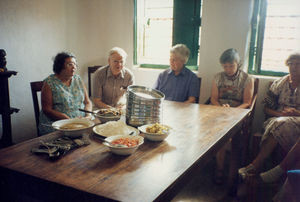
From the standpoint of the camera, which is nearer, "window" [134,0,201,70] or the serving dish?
the serving dish

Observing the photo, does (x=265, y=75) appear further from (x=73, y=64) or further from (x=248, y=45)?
(x=73, y=64)

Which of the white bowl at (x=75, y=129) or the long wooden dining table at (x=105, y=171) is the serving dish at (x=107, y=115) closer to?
the white bowl at (x=75, y=129)

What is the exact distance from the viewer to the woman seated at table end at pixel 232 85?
2828 mm

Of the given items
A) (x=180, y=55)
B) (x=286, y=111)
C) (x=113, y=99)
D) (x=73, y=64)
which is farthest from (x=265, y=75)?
(x=73, y=64)

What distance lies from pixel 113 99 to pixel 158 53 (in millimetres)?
1273

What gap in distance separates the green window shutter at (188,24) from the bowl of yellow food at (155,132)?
2.22 m

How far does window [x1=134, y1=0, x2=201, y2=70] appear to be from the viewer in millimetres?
3420

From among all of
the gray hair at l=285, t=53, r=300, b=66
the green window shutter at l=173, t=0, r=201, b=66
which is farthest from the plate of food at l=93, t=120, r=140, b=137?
the green window shutter at l=173, t=0, r=201, b=66

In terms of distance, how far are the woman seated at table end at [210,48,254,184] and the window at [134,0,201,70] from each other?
0.68 metres

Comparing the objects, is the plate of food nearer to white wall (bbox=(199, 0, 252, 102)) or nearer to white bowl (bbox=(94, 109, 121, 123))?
white bowl (bbox=(94, 109, 121, 123))

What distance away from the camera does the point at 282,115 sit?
264 centimetres

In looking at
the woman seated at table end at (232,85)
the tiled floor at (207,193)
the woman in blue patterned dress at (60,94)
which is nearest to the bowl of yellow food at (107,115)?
the woman in blue patterned dress at (60,94)

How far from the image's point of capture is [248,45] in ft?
10.5

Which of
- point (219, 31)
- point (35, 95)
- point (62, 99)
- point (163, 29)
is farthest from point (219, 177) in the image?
point (163, 29)
